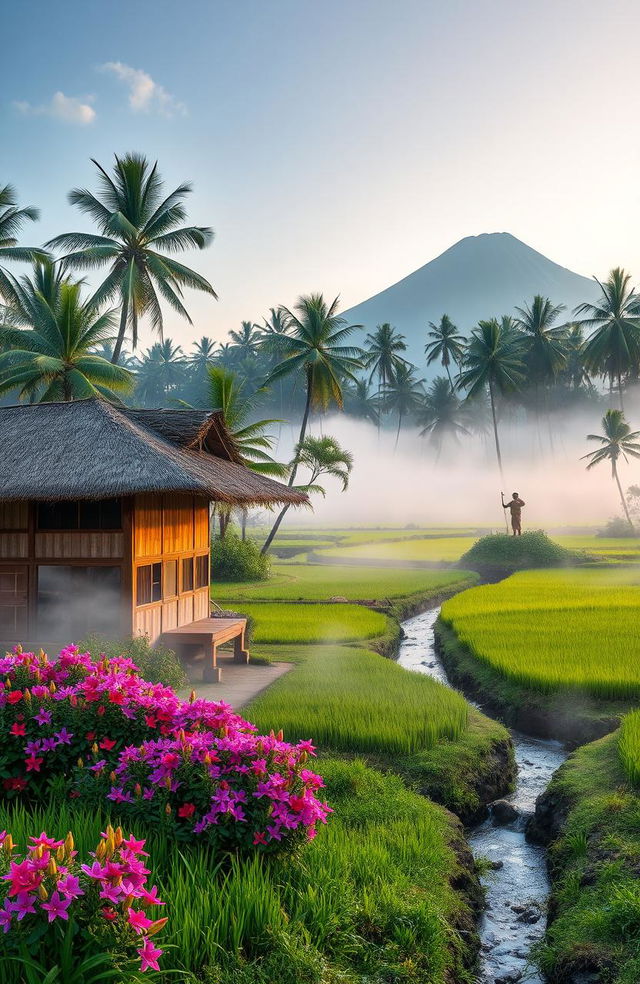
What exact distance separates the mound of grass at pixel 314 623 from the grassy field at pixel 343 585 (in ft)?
6.66

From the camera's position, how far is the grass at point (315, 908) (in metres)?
3.96

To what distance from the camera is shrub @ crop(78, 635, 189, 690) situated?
35.7 feet

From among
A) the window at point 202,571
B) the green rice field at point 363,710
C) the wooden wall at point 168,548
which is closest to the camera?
the green rice field at point 363,710

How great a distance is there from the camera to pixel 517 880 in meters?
7.25

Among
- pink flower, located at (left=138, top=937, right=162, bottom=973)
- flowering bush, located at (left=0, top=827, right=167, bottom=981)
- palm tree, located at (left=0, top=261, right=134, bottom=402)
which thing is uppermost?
palm tree, located at (left=0, top=261, right=134, bottom=402)

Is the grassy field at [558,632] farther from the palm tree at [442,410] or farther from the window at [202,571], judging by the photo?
the palm tree at [442,410]

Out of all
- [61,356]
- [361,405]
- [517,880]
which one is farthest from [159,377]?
[517,880]

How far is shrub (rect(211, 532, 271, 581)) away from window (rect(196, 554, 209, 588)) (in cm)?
1424

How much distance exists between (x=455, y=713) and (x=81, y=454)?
741 cm

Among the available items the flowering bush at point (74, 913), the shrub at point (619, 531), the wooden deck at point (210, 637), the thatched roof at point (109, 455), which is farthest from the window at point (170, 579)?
the shrub at point (619, 531)

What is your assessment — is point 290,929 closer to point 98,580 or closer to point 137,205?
point 98,580

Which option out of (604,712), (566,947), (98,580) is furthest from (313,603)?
(566,947)

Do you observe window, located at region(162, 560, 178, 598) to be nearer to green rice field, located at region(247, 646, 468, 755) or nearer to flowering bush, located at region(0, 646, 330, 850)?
green rice field, located at region(247, 646, 468, 755)

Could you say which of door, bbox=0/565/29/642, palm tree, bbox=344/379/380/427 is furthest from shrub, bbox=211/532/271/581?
palm tree, bbox=344/379/380/427
